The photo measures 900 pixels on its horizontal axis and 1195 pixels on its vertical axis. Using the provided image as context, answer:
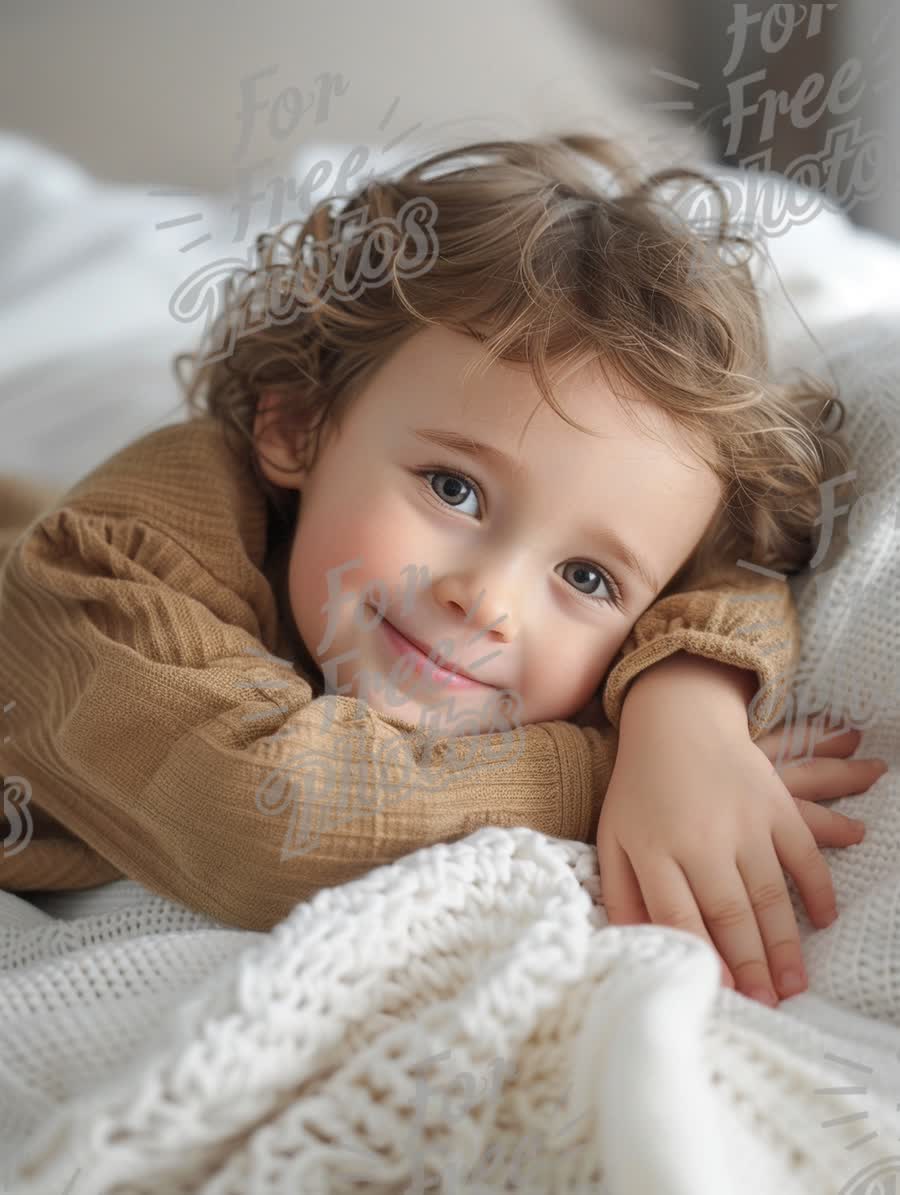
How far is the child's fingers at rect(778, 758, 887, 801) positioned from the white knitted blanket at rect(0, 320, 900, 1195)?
14cm

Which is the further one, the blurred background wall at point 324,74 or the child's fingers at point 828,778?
the blurred background wall at point 324,74

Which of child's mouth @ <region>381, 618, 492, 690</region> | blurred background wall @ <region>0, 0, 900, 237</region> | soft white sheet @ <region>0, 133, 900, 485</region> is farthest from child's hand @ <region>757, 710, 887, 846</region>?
blurred background wall @ <region>0, 0, 900, 237</region>

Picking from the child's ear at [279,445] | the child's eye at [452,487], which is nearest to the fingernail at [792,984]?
the child's eye at [452,487]

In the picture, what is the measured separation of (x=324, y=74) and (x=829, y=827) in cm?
141

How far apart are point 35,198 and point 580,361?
1049 mm

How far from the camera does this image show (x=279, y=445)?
0.94m

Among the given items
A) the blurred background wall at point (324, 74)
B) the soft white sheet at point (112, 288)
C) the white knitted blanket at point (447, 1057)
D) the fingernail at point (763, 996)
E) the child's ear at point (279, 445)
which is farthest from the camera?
the blurred background wall at point (324, 74)

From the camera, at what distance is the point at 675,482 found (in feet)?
2.63

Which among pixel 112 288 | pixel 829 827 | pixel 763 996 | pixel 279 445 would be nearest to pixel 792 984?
pixel 763 996

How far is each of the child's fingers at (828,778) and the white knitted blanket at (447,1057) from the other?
139 mm

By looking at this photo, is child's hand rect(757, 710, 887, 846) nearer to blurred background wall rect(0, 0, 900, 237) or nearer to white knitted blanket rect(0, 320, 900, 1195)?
white knitted blanket rect(0, 320, 900, 1195)

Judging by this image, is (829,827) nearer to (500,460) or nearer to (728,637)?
(728,637)

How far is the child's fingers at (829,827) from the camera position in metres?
0.73

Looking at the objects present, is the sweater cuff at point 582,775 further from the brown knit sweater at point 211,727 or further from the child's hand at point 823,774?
the child's hand at point 823,774
